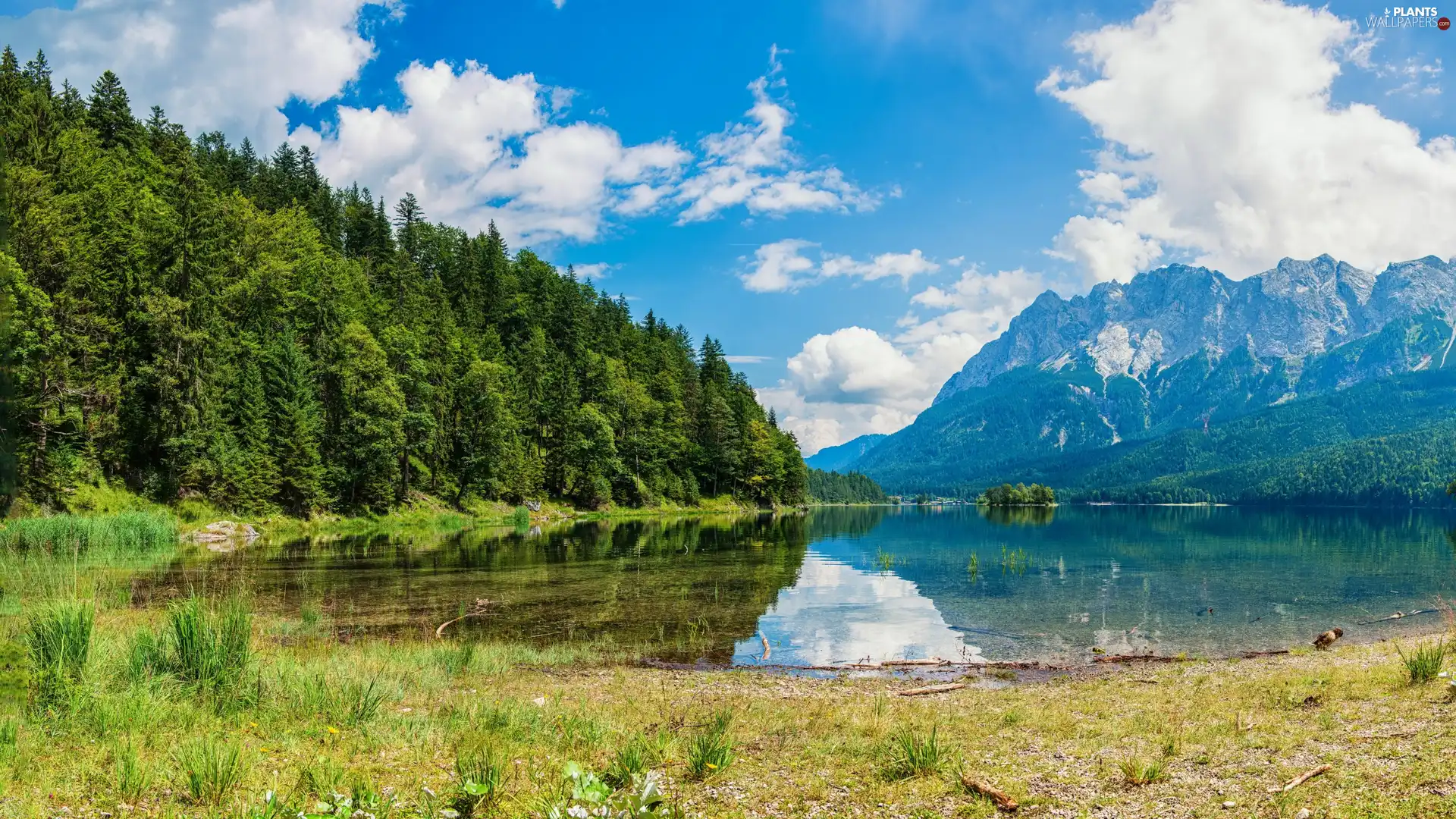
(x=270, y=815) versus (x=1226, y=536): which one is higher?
(x=270, y=815)

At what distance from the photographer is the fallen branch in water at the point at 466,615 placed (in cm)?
2119

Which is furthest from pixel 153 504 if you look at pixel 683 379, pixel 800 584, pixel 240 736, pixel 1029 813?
pixel 683 379

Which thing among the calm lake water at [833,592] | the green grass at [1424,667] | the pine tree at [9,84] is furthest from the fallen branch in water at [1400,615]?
the pine tree at [9,84]

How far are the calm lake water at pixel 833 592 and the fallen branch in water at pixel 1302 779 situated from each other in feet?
42.6

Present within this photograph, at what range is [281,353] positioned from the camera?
214ft

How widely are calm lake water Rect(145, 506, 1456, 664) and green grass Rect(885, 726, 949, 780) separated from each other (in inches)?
427

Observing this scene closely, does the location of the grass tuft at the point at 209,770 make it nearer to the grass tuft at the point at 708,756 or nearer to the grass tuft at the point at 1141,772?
the grass tuft at the point at 708,756

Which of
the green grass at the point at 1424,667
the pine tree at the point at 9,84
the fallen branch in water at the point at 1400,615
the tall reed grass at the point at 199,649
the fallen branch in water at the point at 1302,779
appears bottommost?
the fallen branch in water at the point at 1400,615

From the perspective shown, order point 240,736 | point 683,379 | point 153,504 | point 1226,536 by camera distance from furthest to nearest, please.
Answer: point 683,379
point 1226,536
point 153,504
point 240,736

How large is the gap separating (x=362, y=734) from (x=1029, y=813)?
8442 millimetres

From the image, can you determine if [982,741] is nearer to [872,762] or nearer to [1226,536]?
[872,762]

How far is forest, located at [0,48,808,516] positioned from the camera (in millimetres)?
47344

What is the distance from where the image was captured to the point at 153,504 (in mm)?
51188

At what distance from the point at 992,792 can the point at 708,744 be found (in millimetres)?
3409
